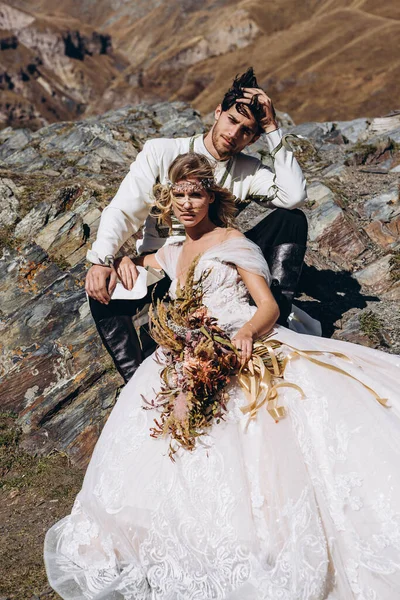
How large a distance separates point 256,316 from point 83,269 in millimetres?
3954

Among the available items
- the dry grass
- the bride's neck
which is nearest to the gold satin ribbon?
the bride's neck

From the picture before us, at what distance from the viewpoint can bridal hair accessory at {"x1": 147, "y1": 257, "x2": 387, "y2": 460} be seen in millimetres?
4176

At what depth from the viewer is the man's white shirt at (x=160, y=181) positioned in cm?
573

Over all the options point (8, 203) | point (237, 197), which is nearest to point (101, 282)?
point (237, 197)

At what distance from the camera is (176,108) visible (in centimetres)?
1877

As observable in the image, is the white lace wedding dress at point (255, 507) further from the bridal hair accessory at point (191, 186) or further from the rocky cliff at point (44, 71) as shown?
the rocky cliff at point (44, 71)

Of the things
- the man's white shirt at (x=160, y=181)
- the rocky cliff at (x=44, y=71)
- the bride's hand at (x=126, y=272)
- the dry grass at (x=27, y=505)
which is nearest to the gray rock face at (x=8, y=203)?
the dry grass at (x=27, y=505)

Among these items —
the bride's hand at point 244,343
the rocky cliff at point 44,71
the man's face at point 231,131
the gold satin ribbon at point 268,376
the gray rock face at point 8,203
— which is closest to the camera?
the gold satin ribbon at point 268,376

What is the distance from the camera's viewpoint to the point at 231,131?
225 inches

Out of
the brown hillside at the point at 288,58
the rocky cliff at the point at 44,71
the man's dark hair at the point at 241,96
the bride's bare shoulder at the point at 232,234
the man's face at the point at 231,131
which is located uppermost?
the man's dark hair at the point at 241,96

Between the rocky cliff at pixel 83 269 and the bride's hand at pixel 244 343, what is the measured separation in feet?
9.45

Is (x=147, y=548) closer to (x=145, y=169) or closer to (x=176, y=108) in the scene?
(x=145, y=169)

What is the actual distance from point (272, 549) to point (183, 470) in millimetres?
813

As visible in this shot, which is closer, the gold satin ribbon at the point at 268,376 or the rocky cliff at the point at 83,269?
the gold satin ribbon at the point at 268,376
